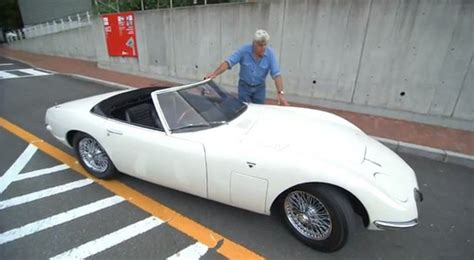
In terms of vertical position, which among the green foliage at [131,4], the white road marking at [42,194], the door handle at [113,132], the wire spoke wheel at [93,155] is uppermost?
the green foliage at [131,4]

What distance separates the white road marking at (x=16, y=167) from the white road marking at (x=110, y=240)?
1.51 m

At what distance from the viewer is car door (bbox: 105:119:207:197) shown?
94.7 inches

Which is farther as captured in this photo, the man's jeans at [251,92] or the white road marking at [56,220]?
the man's jeans at [251,92]

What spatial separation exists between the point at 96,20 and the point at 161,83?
176 inches

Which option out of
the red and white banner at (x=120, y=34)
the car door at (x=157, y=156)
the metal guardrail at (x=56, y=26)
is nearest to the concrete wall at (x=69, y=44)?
the metal guardrail at (x=56, y=26)

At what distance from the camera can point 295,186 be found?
6.97 feet

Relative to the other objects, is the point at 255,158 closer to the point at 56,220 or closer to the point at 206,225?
the point at 206,225

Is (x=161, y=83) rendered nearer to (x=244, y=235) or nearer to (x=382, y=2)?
(x=382, y=2)

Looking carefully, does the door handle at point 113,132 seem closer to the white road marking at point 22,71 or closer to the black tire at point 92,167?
the black tire at point 92,167

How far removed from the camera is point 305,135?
246cm

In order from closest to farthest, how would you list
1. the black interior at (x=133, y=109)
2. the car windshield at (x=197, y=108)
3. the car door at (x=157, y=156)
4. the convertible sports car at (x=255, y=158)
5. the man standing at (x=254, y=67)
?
the convertible sports car at (x=255, y=158), the car door at (x=157, y=156), the car windshield at (x=197, y=108), the black interior at (x=133, y=109), the man standing at (x=254, y=67)

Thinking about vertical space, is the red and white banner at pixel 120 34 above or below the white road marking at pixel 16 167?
above

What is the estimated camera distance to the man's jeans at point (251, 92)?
404 cm

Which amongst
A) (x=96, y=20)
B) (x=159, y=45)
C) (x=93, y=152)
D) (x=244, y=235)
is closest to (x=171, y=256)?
(x=244, y=235)
